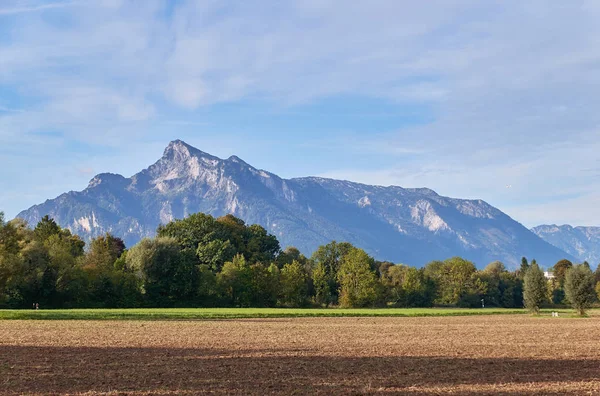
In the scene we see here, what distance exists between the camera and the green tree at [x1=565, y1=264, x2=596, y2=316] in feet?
287

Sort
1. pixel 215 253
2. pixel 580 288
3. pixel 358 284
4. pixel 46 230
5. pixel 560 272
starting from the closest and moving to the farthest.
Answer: pixel 580 288, pixel 358 284, pixel 215 253, pixel 46 230, pixel 560 272

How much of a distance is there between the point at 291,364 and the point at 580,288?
71.1m

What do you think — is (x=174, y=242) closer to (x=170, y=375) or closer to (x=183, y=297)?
(x=183, y=297)

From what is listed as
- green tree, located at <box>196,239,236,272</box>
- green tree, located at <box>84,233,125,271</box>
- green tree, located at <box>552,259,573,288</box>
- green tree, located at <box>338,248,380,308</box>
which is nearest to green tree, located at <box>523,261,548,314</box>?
green tree, located at <box>338,248,380,308</box>

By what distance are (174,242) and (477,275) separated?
69.9 m

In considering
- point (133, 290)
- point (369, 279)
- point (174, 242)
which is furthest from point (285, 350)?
point (369, 279)

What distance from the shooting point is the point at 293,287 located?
116562mm

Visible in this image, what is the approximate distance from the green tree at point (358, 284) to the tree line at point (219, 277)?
186 mm

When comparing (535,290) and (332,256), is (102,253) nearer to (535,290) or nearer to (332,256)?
(332,256)

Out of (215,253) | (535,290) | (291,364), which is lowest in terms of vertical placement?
(291,364)

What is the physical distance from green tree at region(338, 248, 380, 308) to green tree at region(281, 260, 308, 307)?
796 cm

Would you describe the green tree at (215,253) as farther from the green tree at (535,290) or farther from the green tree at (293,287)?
the green tree at (535,290)

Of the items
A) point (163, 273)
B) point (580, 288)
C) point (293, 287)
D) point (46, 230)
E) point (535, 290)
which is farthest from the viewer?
point (46, 230)

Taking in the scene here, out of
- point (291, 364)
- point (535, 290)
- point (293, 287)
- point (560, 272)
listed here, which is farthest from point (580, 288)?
point (560, 272)
